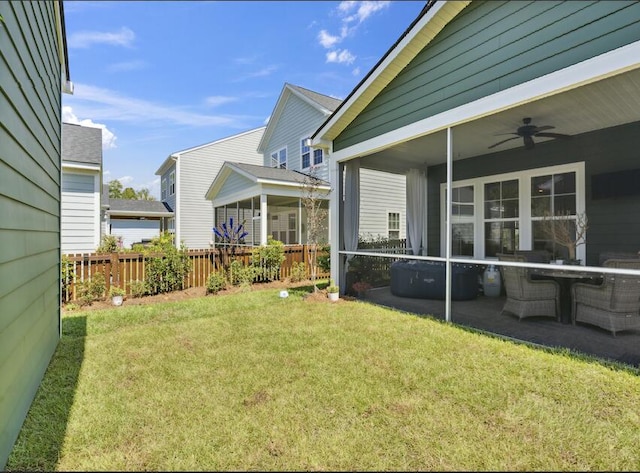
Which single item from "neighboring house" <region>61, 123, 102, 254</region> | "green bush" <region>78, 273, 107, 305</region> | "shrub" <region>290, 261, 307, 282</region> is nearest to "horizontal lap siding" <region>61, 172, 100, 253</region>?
"neighboring house" <region>61, 123, 102, 254</region>

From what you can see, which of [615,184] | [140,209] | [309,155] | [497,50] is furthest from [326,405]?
[140,209]

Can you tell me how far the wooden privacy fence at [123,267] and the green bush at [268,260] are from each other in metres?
0.20

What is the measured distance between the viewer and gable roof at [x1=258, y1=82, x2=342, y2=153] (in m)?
13.3

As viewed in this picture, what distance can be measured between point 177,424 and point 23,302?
5.09ft

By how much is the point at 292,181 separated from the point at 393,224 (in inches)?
208

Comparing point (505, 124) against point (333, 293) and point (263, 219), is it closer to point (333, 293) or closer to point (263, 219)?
point (333, 293)

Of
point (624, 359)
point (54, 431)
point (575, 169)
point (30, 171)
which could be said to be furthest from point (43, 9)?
point (575, 169)

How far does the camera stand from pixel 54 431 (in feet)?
7.98

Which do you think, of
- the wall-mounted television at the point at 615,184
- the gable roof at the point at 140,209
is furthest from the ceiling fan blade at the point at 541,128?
the gable roof at the point at 140,209

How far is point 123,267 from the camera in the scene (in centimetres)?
722

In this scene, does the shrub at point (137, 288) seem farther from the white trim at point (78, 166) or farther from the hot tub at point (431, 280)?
the hot tub at point (431, 280)

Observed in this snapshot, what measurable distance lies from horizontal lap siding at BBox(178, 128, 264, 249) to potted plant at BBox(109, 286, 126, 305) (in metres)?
10.9

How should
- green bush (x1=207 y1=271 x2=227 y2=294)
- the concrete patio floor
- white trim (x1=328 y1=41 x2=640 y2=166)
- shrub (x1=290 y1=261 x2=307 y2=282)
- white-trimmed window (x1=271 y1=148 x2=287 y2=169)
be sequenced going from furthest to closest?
white-trimmed window (x1=271 y1=148 x2=287 y2=169), shrub (x1=290 y1=261 x2=307 y2=282), green bush (x1=207 y1=271 x2=227 y2=294), the concrete patio floor, white trim (x1=328 y1=41 x2=640 y2=166)

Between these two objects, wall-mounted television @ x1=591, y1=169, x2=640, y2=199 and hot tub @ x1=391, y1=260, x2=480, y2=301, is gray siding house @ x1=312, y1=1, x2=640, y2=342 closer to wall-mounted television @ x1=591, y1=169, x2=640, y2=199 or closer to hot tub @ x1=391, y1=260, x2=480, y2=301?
wall-mounted television @ x1=591, y1=169, x2=640, y2=199
